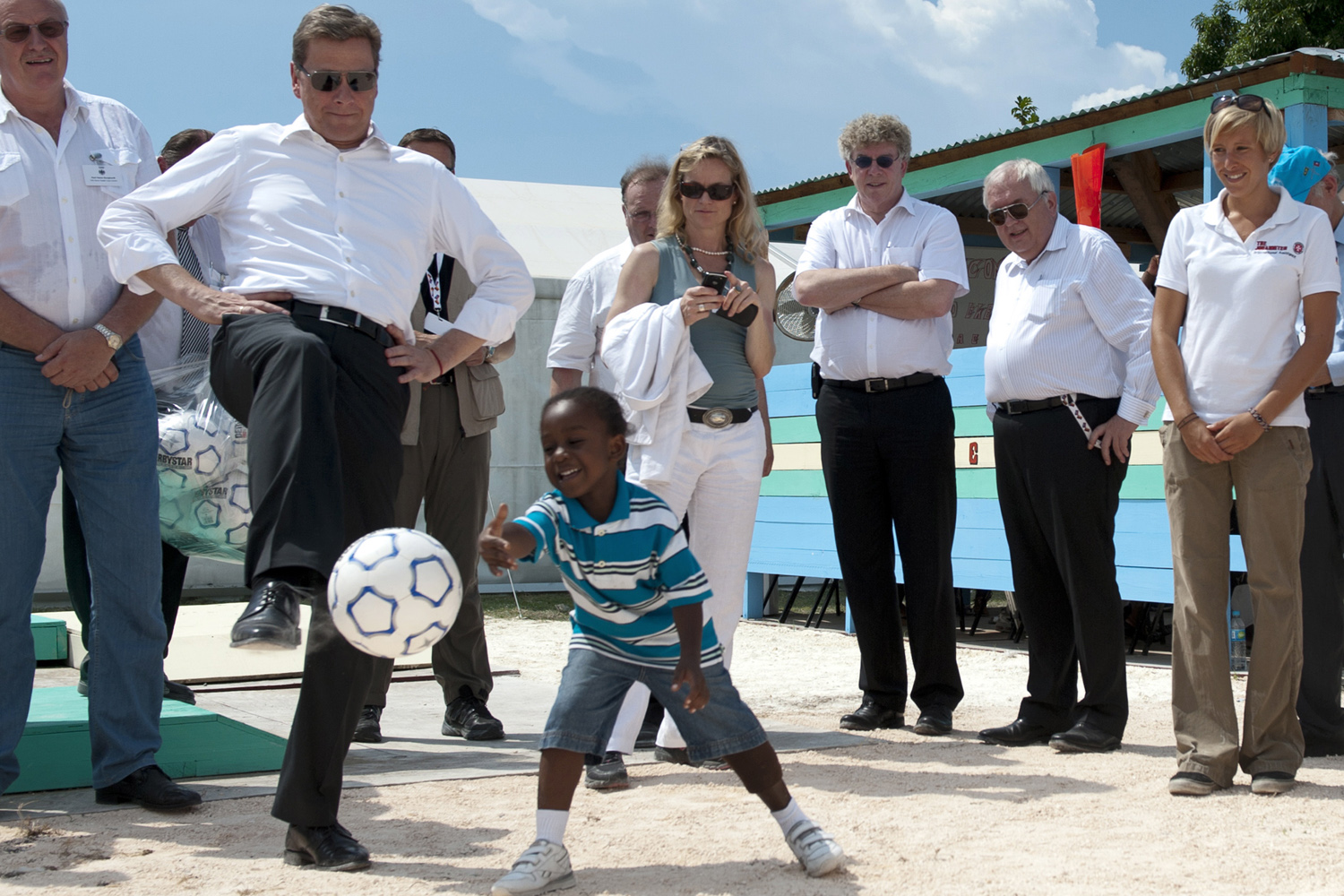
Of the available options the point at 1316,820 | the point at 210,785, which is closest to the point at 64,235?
the point at 210,785

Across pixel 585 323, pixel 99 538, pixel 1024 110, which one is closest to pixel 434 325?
pixel 585 323

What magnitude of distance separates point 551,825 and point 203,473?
2198mm

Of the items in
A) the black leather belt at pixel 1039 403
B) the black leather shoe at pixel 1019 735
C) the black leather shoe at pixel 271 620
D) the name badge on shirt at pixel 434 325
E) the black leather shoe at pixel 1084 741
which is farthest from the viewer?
the name badge on shirt at pixel 434 325

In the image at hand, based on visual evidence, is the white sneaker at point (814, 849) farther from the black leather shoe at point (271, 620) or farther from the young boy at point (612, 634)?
the black leather shoe at point (271, 620)

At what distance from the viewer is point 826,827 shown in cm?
345

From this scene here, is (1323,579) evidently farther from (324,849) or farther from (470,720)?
(324,849)

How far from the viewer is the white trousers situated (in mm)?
4238

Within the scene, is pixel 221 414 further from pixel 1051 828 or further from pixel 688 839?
pixel 1051 828

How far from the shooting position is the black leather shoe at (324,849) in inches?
117

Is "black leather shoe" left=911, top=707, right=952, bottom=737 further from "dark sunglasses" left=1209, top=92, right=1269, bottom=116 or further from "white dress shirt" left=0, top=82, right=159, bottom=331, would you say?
"white dress shirt" left=0, top=82, right=159, bottom=331

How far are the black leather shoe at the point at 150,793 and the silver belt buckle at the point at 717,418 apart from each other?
1.94m

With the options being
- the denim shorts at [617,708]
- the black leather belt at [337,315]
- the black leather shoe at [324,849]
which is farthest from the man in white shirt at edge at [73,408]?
the denim shorts at [617,708]

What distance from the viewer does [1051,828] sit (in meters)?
3.40

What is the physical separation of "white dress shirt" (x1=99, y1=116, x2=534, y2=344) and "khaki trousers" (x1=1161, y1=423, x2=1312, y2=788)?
8.03 feet
